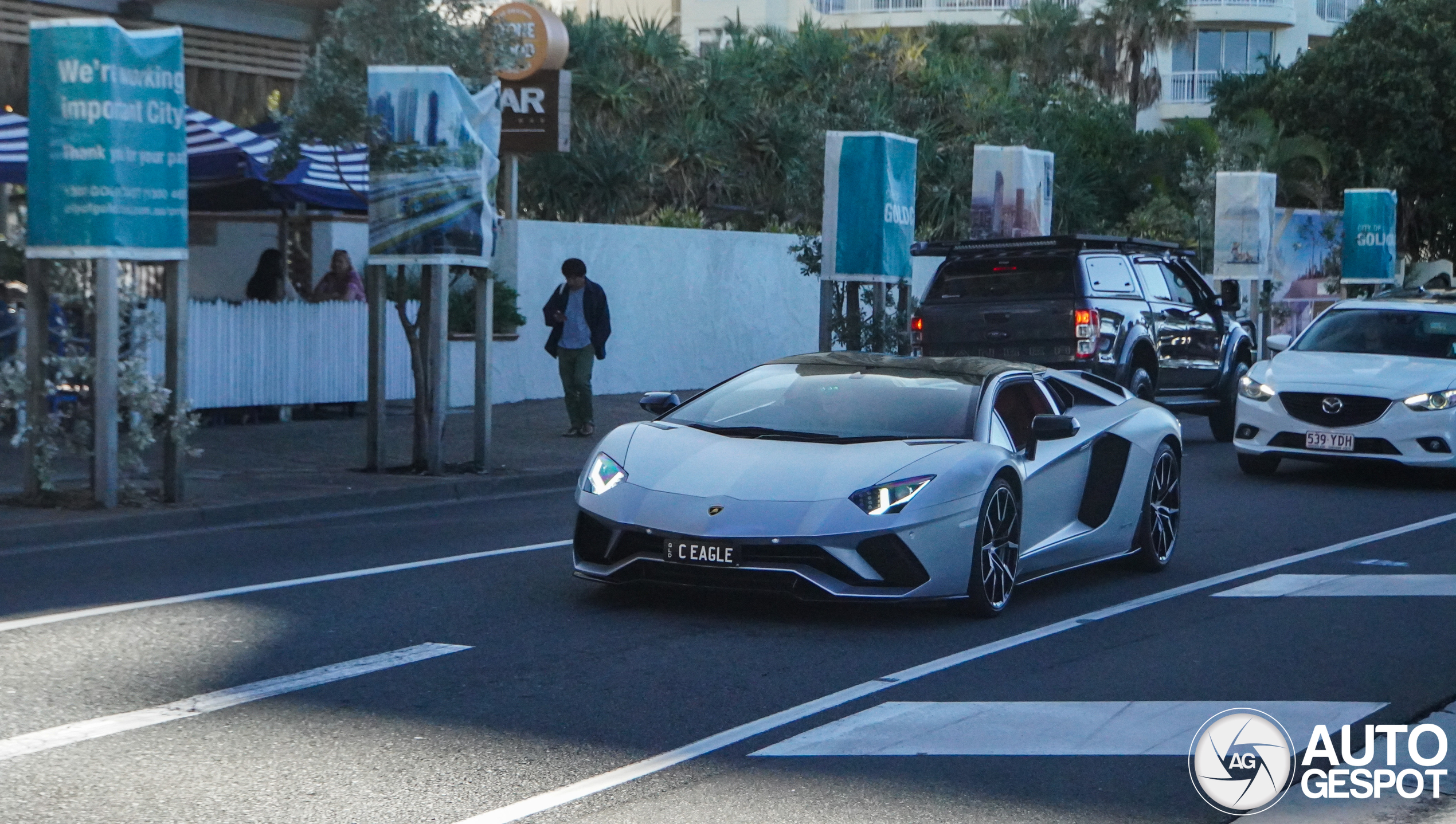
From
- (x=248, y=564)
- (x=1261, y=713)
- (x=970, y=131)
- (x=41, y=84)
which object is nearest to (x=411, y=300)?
(x=41, y=84)

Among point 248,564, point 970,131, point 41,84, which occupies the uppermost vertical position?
point 970,131

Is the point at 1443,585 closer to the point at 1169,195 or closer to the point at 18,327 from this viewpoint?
the point at 18,327

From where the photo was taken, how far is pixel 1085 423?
9.76 meters

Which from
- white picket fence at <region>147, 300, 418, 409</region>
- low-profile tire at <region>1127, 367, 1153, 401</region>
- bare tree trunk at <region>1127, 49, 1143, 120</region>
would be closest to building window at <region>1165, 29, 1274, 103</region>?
bare tree trunk at <region>1127, 49, 1143, 120</region>

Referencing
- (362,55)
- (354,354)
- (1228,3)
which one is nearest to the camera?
(362,55)

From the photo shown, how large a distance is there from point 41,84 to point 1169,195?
3254cm

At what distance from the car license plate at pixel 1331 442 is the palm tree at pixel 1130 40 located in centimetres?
4075

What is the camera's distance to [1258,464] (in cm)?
1540

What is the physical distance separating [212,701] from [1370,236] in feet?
90.7

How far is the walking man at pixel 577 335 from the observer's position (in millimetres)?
17562

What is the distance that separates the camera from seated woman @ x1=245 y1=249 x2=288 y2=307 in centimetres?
1989

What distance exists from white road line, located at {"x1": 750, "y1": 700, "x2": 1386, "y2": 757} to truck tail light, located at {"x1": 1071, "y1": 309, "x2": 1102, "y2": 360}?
10.2m

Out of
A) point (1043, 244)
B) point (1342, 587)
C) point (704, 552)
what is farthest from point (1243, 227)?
point (704, 552)

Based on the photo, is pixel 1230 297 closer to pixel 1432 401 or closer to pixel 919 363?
pixel 1432 401
